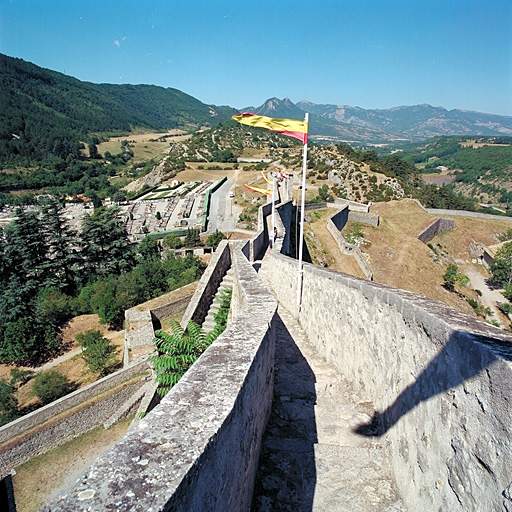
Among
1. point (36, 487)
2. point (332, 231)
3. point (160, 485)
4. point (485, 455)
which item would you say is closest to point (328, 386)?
point (485, 455)

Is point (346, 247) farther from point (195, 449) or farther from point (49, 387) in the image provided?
point (195, 449)

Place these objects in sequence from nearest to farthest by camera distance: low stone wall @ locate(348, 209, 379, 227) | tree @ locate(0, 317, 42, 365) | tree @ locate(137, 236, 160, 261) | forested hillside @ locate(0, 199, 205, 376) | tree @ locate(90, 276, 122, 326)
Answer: tree @ locate(0, 317, 42, 365) → forested hillside @ locate(0, 199, 205, 376) → tree @ locate(90, 276, 122, 326) → low stone wall @ locate(348, 209, 379, 227) → tree @ locate(137, 236, 160, 261)

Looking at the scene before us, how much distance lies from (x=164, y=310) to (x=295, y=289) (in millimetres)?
11234

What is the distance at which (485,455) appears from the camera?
229 cm

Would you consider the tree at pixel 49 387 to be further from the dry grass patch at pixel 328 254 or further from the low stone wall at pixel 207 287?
the dry grass patch at pixel 328 254

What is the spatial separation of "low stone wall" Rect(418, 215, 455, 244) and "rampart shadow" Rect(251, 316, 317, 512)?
2750cm

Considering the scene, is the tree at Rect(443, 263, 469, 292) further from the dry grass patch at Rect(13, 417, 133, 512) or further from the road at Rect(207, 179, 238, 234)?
the road at Rect(207, 179, 238, 234)

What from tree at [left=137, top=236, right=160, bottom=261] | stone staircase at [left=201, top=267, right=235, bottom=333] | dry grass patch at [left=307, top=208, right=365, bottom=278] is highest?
stone staircase at [left=201, top=267, right=235, bottom=333]

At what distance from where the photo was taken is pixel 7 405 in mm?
15484

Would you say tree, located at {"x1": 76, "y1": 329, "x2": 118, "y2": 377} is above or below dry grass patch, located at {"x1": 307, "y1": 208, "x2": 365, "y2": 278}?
below

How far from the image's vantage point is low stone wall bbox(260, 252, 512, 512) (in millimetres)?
2240

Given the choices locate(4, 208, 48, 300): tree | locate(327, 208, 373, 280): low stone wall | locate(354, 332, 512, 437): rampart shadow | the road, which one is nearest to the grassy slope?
locate(327, 208, 373, 280): low stone wall

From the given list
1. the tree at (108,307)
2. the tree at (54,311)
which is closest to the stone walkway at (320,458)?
the tree at (108,307)

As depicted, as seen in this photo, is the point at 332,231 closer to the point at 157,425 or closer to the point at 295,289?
the point at 295,289
